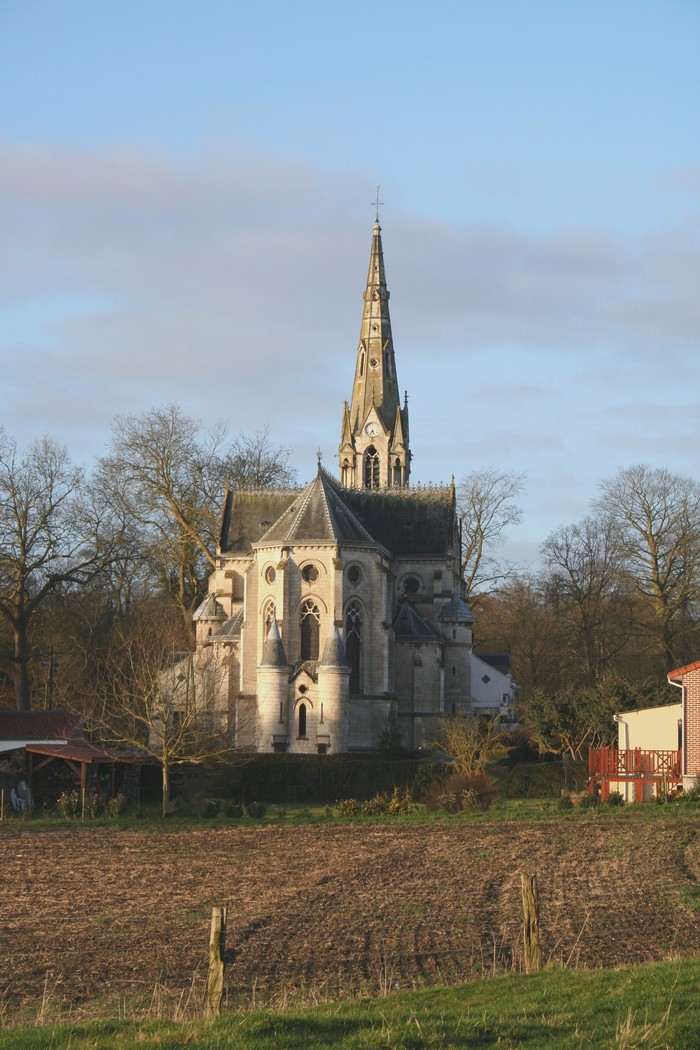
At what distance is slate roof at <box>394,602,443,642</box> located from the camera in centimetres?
5628

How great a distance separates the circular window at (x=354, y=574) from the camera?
53.2m

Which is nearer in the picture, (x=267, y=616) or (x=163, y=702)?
(x=163, y=702)

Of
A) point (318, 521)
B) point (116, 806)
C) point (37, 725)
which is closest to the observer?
point (116, 806)

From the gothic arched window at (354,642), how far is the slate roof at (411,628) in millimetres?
3419

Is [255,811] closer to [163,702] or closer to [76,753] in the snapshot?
[76,753]

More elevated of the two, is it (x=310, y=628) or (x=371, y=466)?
(x=371, y=466)

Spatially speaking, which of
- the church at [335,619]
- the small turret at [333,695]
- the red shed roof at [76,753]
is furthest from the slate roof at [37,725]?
the small turret at [333,695]

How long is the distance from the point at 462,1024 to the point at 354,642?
1673 inches

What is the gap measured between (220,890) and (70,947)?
15.7 feet

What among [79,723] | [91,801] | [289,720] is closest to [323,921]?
[91,801]

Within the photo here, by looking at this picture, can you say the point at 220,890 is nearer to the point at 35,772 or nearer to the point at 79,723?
the point at 35,772

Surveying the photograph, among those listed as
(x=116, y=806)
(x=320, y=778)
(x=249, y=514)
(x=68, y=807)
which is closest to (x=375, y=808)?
(x=320, y=778)

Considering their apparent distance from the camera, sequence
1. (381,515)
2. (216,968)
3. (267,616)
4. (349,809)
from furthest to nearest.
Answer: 1. (381,515)
2. (267,616)
3. (349,809)
4. (216,968)

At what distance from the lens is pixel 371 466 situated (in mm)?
68500
